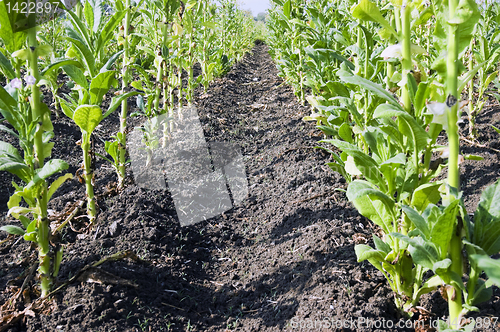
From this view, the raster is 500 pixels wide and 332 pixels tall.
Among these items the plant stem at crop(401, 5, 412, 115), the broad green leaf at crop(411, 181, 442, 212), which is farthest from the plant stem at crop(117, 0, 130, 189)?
the broad green leaf at crop(411, 181, 442, 212)

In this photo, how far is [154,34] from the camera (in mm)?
3973

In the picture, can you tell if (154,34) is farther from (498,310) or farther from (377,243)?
(498,310)

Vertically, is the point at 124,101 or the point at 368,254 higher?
the point at 124,101

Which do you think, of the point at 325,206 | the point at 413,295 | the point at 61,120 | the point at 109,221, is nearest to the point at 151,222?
the point at 109,221

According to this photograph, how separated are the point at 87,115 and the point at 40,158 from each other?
46 cm

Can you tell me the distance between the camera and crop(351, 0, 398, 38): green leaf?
1.59 meters

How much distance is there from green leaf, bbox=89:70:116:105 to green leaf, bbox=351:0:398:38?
1.40 m

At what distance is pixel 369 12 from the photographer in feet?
5.30

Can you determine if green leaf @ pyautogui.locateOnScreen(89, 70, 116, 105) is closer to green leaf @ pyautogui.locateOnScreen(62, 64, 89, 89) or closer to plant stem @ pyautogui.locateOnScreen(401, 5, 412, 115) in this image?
green leaf @ pyautogui.locateOnScreen(62, 64, 89, 89)

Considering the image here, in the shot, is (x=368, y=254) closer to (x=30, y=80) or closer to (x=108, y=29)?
(x=30, y=80)

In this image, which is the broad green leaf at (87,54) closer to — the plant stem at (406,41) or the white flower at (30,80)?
the white flower at (30,80)

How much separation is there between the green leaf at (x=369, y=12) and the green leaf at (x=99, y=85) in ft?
4.59

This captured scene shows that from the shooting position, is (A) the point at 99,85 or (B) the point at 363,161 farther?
(A) the point at 99,85

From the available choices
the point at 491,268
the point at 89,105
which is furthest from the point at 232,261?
the point at 491,268
